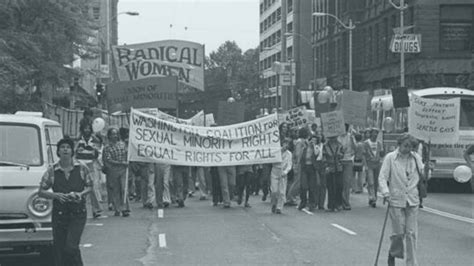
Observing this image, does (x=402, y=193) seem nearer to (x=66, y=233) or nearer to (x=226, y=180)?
(x=66, y=233)

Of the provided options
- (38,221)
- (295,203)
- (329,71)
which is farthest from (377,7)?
(38,221)

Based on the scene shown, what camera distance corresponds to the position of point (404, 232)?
11.1 meters

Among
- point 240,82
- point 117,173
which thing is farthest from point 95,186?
point 240,82

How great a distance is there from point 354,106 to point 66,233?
13.4 meters

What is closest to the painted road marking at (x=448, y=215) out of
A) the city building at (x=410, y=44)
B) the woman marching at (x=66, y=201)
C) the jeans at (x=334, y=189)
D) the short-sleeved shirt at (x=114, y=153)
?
the jeans at (x=334, y=189)

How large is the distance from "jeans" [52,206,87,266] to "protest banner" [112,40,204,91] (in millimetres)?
13979

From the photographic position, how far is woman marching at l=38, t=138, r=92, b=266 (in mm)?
9422

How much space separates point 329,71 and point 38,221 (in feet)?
237

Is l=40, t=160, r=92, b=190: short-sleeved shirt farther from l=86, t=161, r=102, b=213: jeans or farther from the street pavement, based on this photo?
l=86, t=161, r=102, b=213: jeans

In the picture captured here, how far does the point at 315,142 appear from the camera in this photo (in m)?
19.8

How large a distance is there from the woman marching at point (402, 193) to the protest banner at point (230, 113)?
10.4m

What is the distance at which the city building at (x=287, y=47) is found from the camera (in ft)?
326

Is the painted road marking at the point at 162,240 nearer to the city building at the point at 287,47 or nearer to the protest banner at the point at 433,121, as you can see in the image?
the protest banner at the point at 433,121

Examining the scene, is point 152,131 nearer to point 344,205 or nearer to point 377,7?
point 344,205
